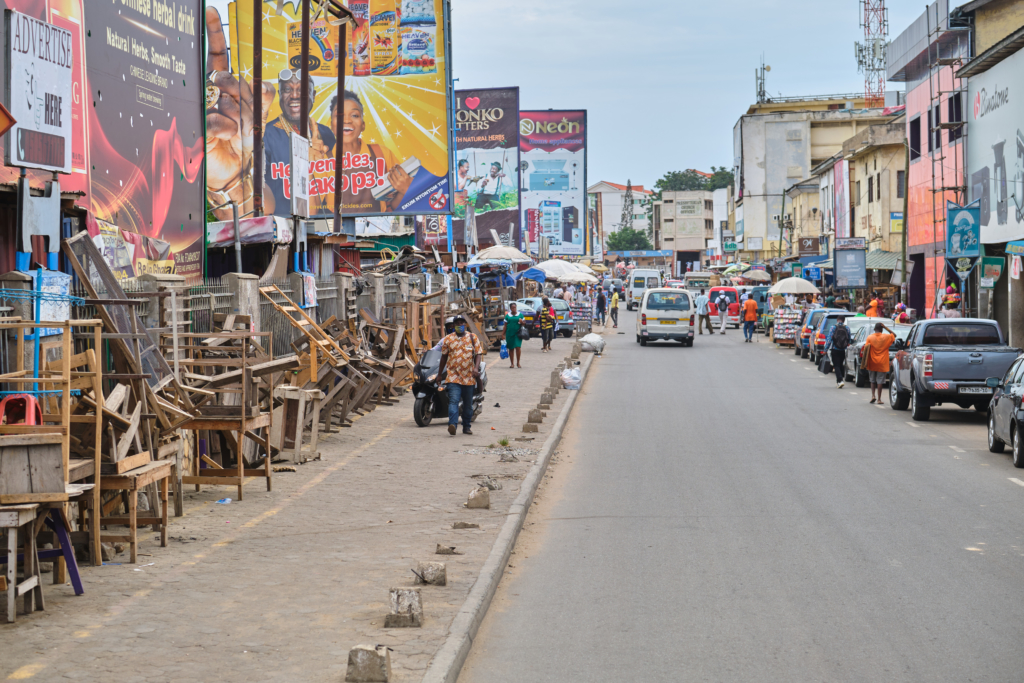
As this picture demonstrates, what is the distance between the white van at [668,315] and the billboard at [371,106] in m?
9.55

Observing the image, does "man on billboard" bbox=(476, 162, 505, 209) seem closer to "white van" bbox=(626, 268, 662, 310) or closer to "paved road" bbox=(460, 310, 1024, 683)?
"white van" bbox=(626, 268, 662, 310)

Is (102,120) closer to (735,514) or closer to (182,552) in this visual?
(182,552)

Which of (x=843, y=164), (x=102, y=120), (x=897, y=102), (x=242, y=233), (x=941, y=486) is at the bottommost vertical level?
(x=941, y=486)

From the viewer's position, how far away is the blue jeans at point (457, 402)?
16.3m

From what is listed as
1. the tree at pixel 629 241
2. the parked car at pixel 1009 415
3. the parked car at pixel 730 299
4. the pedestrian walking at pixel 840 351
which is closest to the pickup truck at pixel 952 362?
the parked car at pixel 1009 415

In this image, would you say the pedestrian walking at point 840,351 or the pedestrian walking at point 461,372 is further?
the pedestrian walking at point 840,351

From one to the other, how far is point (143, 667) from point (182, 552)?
2.93m

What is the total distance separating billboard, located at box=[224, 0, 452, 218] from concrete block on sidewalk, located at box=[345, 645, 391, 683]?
29204mm

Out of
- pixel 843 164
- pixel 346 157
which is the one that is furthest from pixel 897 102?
pixel 346 157

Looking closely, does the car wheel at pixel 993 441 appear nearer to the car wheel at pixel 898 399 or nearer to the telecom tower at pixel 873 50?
the car wheel at pixel 898 399

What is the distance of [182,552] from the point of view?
28.2 feet

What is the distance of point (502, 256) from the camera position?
3412 centimetres

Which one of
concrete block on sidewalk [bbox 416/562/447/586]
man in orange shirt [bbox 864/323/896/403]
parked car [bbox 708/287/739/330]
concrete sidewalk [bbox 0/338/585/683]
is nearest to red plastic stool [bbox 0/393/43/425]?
concrete sidewalk [bbox 0/338/585/683]

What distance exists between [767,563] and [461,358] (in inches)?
333
